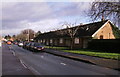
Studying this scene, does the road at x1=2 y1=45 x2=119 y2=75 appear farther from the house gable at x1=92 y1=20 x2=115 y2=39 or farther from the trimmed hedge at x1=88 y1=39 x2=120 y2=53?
the house gable at x1=92 y1=20 x2=115 y2=39

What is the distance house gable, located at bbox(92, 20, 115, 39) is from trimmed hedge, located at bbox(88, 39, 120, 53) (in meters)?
2.71

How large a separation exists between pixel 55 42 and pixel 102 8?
33.9m

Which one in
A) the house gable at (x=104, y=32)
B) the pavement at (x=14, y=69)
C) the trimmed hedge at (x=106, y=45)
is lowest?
the pavement at (x=14, y=69)

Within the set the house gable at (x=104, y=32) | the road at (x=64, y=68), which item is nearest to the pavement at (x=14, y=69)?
A: the road at (x=64, y=68)

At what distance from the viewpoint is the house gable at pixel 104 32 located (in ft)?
111

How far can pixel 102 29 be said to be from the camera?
34656mm

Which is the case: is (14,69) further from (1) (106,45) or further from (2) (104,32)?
(2) (104,32)

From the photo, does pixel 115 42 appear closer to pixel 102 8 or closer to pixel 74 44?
pixel 102 8

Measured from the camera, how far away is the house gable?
33.8 metres

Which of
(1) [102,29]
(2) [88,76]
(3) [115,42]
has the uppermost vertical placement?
(1) [102,29]

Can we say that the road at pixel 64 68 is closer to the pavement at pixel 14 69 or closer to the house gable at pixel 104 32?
the pavement at pixel 14 69

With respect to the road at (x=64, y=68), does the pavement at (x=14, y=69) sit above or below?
above

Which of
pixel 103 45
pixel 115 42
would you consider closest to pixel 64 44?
pixel 103 45

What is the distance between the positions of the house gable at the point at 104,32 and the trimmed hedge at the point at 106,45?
8.88 ft
